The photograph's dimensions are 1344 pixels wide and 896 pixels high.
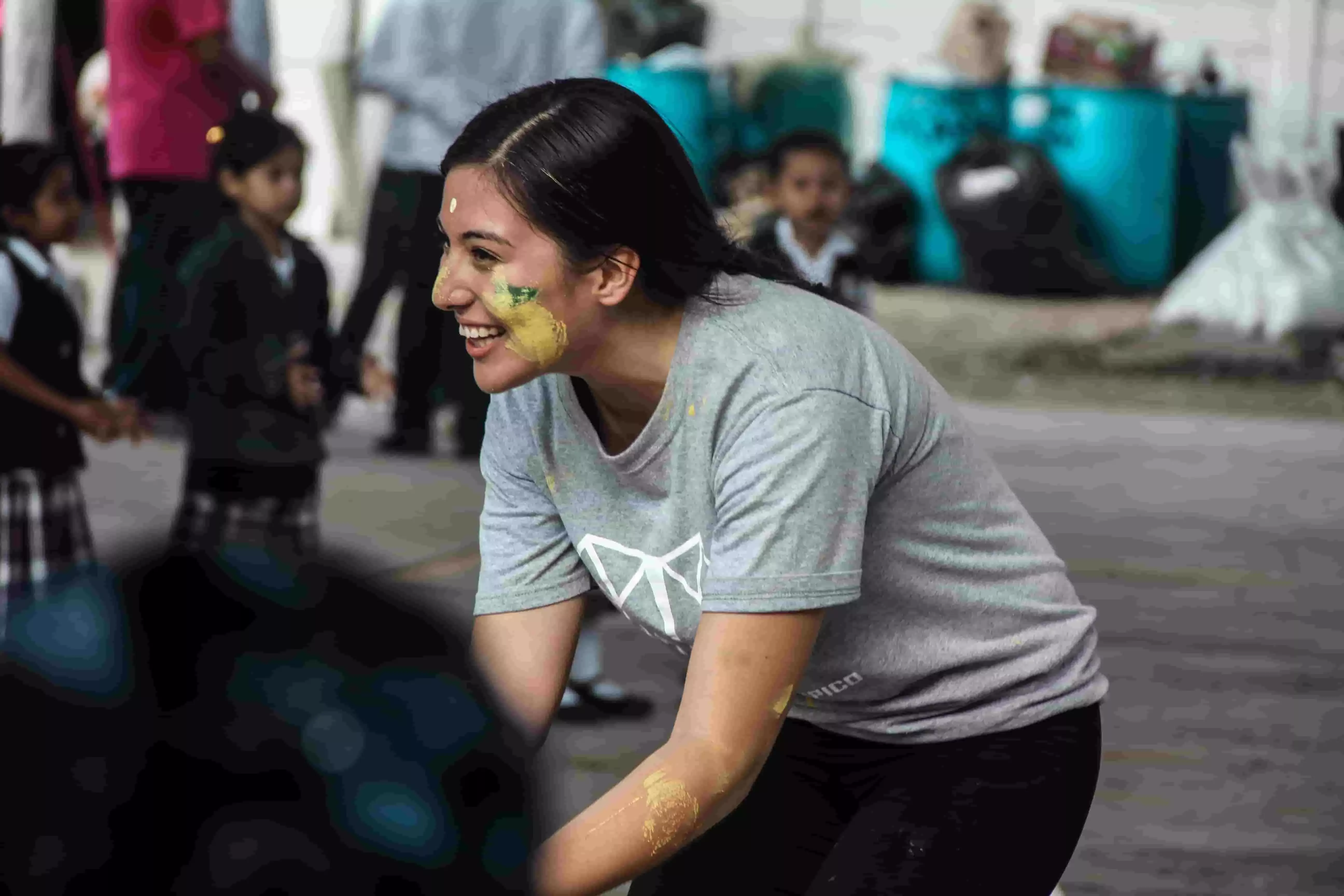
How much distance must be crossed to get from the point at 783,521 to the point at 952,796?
420mm

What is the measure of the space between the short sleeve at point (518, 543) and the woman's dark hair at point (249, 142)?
2.45 m

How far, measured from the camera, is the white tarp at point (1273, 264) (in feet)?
31.0

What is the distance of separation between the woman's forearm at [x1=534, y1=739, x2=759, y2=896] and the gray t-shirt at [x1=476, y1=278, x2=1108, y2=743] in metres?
0.15

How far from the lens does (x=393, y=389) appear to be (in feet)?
13.9

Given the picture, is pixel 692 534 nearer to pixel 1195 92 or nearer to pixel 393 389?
pixel 393 389

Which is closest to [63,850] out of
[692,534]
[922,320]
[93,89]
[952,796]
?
[692,534]

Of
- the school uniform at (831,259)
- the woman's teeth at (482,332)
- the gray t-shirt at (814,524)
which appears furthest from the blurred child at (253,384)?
the woman's teeth at (482,332)

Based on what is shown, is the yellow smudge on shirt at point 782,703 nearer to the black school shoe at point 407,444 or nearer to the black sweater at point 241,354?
the black sweater at point 241,354

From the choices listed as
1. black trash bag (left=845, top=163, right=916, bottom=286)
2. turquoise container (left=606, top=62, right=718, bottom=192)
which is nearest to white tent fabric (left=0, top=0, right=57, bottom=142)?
turquoise container (left=606, top=62, right=718, bottom=192)

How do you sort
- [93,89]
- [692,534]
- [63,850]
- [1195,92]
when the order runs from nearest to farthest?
[63,850]
[692,534]
[93,89]
[1195,92]

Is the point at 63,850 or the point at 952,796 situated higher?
the point at 63,850

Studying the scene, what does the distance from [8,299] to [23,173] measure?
347mm

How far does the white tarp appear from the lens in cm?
944

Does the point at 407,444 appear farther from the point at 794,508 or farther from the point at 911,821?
the point at 794,508
